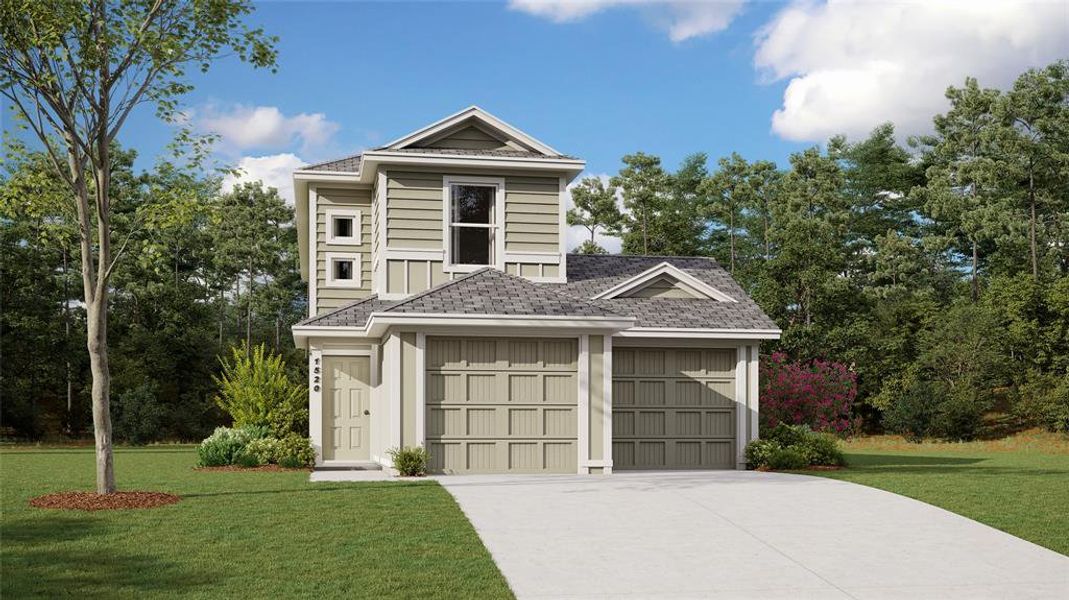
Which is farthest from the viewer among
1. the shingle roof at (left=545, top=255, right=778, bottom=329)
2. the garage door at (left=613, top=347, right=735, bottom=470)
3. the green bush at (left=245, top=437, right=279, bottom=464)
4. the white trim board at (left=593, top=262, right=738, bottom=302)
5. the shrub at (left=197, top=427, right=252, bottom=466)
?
the white trim board at (left=593, top=262, right=738, bottom=302)

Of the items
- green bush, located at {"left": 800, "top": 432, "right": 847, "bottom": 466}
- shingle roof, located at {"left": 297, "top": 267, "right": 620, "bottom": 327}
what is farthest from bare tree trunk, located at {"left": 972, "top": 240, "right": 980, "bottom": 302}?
shingle roof, located at {"left": 297, "top": 267, "right": 620, "bottom": 327}

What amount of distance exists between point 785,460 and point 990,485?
4050 millimetres

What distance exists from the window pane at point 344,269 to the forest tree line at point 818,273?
8560 millimetres

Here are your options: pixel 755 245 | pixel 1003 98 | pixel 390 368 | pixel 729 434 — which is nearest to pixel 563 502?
pixel 390 368

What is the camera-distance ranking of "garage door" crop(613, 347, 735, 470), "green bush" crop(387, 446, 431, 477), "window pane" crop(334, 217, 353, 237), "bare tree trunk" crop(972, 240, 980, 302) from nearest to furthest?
"green bush" crop(387, 446, 431, 477)
"garage door" crop(613, 347, 735, 470)
"window pane" crop(334, 217, 353, 237)
"bare tree trunk" crop(972, 240, 980, 302)

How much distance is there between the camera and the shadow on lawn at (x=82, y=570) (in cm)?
870

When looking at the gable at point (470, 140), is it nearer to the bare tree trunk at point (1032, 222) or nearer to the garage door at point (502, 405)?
the garage door at point (502, 405)

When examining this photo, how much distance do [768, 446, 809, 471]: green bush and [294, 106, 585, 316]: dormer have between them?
5.63m

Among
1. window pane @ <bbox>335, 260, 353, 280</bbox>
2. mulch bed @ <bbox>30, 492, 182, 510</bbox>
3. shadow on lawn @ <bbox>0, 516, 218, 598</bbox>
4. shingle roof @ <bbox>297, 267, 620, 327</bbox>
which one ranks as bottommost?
mulch bed @ <bbox>30, 492, 182, 510</bbox>

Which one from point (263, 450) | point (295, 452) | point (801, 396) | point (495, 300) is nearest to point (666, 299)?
point (495, 300)

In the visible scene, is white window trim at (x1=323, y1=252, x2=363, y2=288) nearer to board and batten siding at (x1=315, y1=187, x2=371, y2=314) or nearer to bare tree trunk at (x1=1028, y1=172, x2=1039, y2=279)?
board and batten siding at (x1=315, y1=187, x2=371, y2=314)

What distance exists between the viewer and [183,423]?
39.5 m

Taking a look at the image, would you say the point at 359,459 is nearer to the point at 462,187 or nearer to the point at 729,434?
the point at 462,187

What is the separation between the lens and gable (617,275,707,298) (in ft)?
70.1
